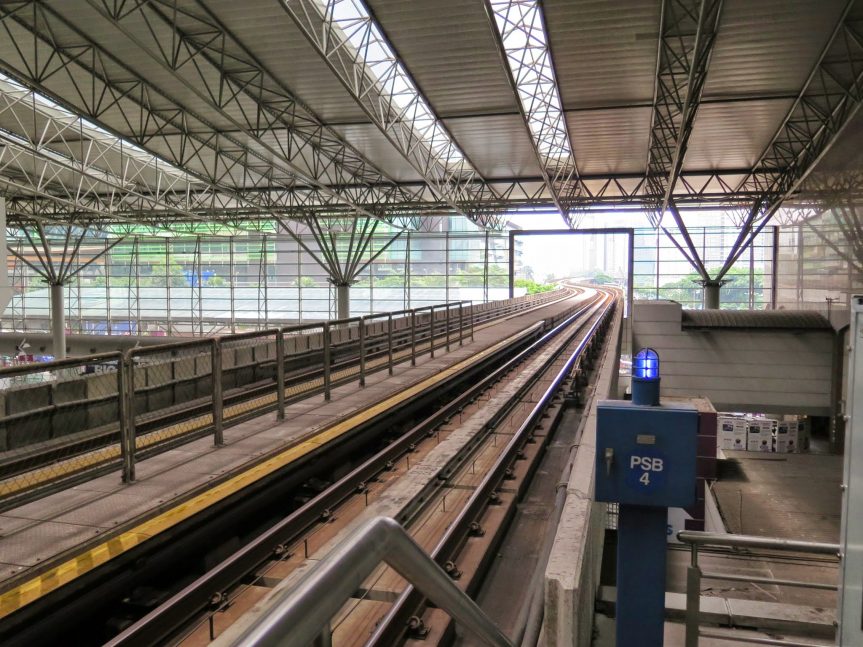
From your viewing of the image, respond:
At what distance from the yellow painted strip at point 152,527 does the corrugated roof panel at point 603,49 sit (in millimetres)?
8661

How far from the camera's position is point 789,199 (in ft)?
76.4

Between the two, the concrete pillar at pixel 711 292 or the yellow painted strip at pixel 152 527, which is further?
the concrete pillar at pixel 711 292

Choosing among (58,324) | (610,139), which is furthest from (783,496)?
(58,324)

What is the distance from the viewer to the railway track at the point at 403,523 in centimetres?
384

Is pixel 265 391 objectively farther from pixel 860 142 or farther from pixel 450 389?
pixel 860 142

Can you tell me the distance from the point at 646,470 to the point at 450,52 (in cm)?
1237

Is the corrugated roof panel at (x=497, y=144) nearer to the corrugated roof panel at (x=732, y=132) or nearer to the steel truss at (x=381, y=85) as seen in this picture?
the steel truss at (x=381, y=85)

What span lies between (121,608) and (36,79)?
1329 cm

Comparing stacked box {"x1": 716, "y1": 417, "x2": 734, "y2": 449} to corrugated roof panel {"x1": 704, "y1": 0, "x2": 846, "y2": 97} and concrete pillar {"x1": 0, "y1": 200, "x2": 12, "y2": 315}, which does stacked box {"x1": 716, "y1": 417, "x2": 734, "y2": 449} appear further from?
concrete pillar {"x1": 0, "y1": 200, "x2": 12, "y2": 315}

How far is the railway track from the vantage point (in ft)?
12.6

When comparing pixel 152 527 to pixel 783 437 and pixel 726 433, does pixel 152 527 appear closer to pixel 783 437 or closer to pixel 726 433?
pixel 726 433

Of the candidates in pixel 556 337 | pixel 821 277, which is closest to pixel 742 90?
pixel 821 277

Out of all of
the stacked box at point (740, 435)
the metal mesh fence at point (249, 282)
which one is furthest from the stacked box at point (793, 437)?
the metal mesh fence at point (249, 282)

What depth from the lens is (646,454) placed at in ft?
9.07
